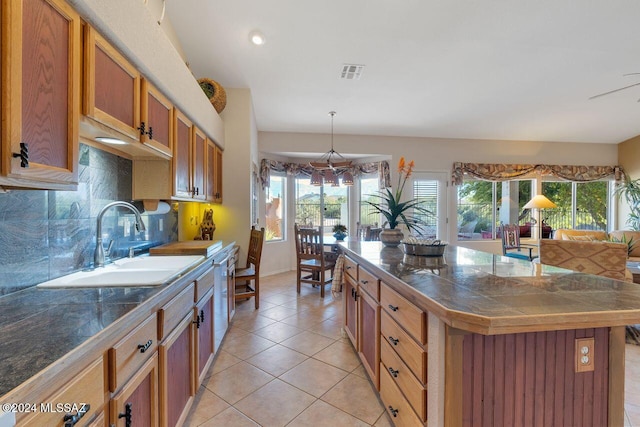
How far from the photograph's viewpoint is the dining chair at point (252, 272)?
10.6 feet

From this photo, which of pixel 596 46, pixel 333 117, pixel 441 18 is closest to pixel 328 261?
pixel 333 117

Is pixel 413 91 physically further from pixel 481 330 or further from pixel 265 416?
pixel 265 416

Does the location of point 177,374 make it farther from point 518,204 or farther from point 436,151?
point 518,204

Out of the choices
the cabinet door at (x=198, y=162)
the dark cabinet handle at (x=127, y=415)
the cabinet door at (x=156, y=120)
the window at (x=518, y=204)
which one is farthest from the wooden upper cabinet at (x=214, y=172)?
the window at (x=518, y=204)

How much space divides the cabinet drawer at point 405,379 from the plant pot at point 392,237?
1.01 metres

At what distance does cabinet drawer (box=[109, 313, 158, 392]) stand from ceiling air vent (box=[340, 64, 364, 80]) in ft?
10.6

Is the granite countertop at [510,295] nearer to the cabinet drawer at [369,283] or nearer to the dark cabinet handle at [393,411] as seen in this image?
the cabinet drawer at [369,283]

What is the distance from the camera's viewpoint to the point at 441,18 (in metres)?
2.60

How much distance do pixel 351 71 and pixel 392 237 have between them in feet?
7.17

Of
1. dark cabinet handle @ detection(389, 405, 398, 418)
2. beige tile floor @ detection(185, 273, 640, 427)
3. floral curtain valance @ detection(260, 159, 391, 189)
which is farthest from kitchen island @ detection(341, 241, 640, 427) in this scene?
floral curtain valance @ detection(260, 159, 391, 189)

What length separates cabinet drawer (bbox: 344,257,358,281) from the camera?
7.27 feet

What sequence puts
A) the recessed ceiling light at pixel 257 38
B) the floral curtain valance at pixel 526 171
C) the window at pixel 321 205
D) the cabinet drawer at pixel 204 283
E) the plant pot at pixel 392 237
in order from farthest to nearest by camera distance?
the window at pixel 321 205
the floral curtain valance at pixel 526 171
the recessed ceiling light at pixel 257 38
the plant pot at pixel 392 237
the cabinet drawer at pixel 204 283

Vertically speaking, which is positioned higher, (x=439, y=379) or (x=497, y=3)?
(x=497, y=3)

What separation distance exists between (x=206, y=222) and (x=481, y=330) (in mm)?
3108
